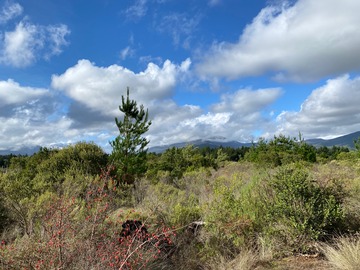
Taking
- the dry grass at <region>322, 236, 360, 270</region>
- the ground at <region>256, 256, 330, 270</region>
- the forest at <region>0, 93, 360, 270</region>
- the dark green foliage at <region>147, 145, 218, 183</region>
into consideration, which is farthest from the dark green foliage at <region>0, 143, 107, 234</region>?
the dark green foliage at <region>147, 145, 218, 183</region>

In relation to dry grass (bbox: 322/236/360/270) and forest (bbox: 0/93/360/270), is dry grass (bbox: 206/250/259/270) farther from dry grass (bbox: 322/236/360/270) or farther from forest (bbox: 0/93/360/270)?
dry grass (bbox: 322/236/360/270)

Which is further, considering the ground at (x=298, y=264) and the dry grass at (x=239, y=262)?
the dry grass at (x=239, y=262)

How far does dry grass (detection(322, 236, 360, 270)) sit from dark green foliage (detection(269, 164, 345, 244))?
34 centimetres

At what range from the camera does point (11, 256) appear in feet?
16.5

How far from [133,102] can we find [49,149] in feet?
19.1

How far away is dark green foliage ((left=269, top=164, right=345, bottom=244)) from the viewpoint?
6145 millimetres

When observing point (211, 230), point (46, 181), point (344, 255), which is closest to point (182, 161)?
point (46, 181)

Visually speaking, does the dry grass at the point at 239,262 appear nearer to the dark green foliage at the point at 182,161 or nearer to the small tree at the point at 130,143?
the small tree at the point at 130,143

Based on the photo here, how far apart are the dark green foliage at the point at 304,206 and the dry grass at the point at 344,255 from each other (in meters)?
0.34

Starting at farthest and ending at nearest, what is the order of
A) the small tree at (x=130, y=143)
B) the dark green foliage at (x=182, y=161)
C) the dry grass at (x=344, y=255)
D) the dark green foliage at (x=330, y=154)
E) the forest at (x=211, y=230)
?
the dark green foliage at (x=330, y=154) → the dark green foliage at (x=182, y=161) → the small tree at (x=130, y=143) → the dry grass at (x=344, y=255) → the forest at (x=211, y=230)

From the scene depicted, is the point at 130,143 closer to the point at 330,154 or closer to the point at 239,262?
the point at 239,262

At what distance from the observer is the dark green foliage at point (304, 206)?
242 inches

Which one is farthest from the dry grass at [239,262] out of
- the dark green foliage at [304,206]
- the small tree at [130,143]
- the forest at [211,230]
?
the small tree at [130,143]

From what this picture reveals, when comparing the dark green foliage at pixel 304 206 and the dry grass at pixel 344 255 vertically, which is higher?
the dark green foliage at pixel 304 206
